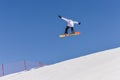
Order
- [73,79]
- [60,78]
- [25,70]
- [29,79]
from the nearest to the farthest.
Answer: [73,79]
[60,78]
[29,79]
[25,70]

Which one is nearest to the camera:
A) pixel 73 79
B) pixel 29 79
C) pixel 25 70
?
pixel 73 79

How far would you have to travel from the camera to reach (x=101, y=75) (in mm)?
15148

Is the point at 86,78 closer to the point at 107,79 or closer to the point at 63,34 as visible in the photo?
the point at 107,79

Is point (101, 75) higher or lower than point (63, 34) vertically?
lower

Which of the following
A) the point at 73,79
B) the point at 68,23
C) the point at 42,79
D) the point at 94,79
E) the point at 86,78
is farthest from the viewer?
the point at 68,23

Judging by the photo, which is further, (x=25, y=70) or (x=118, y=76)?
(x=25, y=70)

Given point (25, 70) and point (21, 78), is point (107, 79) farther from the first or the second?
point (25, 70)

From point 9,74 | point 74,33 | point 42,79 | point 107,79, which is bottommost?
point 107,79

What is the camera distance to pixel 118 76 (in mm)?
13453

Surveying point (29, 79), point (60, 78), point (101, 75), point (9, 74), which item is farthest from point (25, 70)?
point (101, 75)

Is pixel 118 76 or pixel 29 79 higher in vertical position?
pixel 29 79

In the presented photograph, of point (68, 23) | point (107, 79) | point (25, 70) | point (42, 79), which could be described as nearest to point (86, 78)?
point (107, 79)

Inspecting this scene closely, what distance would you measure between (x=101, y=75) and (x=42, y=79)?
6444 millimetres

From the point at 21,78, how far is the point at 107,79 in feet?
36.2
